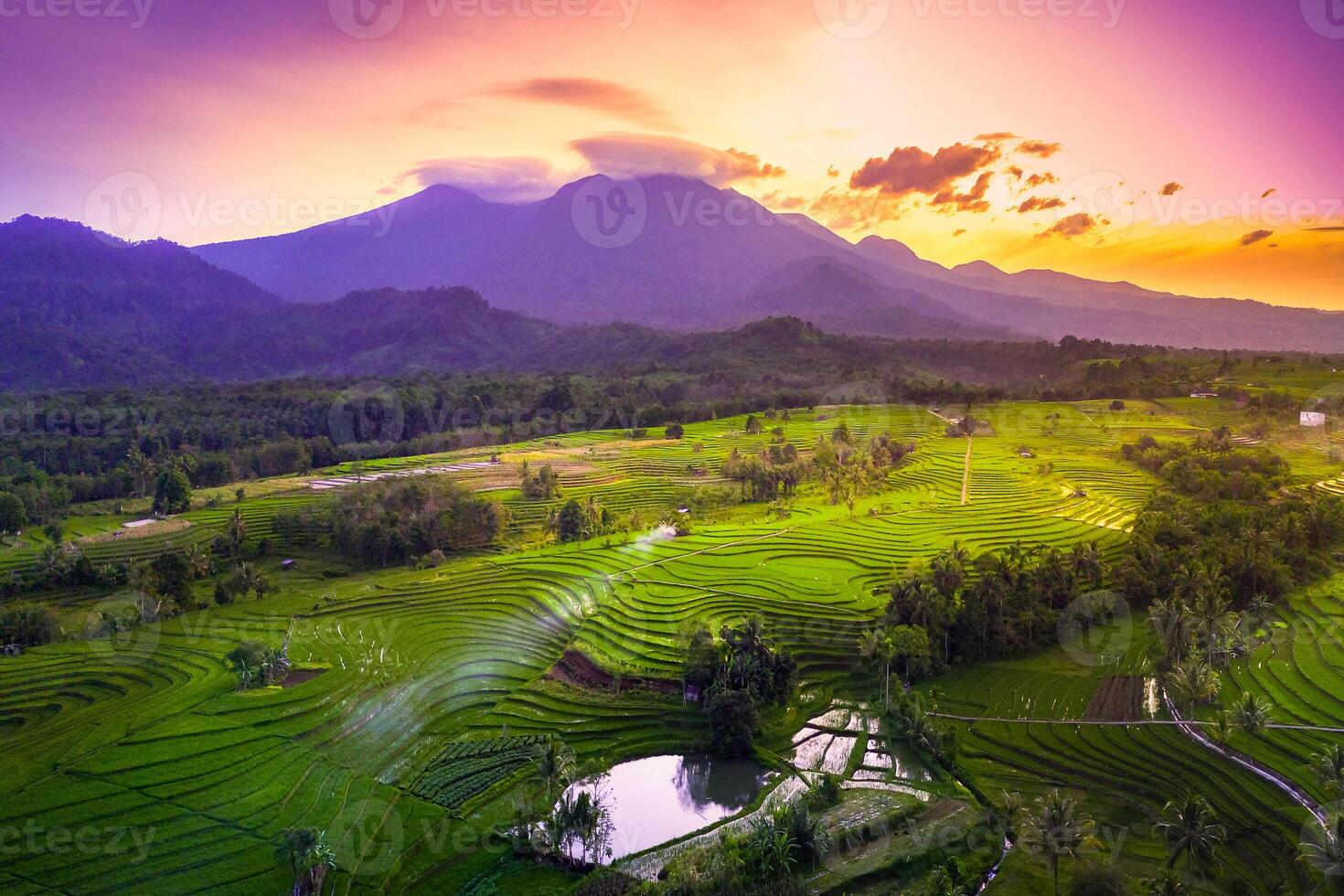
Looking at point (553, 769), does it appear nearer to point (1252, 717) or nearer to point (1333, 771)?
point (1333, 771)

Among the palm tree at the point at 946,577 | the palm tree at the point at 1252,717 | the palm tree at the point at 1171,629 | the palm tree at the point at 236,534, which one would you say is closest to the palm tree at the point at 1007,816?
the palm tree at the point at 1252,717

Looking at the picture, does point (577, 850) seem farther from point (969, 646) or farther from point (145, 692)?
point (969, 646)

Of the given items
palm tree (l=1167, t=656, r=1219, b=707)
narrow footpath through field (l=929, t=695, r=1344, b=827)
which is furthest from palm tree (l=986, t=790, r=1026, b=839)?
palm tree (l=1167, t=656, r=1219, b=707)

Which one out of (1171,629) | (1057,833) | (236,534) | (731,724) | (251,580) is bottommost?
(731,724)

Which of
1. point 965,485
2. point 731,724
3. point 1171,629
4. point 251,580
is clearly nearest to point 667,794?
point 731,724

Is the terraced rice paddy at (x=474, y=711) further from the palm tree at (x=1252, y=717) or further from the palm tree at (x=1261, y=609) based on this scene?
the palm tree at (x=1261, y=609)

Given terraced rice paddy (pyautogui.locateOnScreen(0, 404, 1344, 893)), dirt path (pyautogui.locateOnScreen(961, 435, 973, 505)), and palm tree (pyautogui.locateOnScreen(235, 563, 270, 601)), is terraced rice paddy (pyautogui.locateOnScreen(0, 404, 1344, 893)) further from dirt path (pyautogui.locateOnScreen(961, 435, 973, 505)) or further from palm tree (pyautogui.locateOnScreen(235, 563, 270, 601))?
dirt path (pyautogui.locateOnScreen(961, 435, 973, 505))
